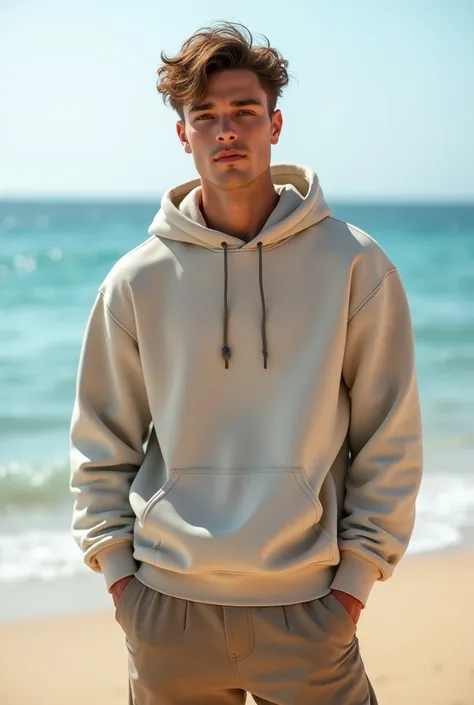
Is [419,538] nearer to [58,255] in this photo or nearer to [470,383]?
[470,383]

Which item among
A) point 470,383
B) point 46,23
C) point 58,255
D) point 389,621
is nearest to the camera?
point 389,621

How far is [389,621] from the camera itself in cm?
382

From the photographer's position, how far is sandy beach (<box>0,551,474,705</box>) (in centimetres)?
332

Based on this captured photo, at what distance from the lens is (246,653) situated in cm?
197

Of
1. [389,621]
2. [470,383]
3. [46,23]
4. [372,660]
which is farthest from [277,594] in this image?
[46,23]

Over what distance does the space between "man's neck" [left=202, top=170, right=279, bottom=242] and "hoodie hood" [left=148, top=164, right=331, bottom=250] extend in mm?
27

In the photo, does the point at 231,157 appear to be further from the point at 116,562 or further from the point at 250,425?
the point at 116,562

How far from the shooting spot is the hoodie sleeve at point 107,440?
84.4 inches

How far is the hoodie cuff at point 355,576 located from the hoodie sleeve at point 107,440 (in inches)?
17.2

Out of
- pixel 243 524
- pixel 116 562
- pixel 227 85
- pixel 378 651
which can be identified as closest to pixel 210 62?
pixel 227 85

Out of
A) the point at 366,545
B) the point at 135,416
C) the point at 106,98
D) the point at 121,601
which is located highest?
the point at 106,98

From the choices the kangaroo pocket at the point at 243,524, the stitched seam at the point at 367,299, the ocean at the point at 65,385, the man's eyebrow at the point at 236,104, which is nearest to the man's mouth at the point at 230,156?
the man's eyebrow at the point at 236,104

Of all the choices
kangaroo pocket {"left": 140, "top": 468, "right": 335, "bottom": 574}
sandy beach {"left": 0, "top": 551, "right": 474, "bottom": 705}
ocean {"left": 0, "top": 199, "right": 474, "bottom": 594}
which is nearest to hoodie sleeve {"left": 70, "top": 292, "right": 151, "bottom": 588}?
kangaroo pocket {"left": 140, "top": 468, "right": 335, "bottom": 574}

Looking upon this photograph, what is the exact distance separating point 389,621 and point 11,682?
4.54 feet
